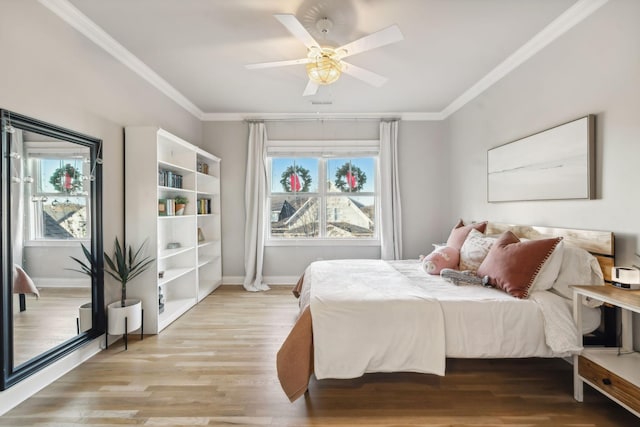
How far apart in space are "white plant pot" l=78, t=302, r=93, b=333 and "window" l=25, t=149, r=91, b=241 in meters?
0.57

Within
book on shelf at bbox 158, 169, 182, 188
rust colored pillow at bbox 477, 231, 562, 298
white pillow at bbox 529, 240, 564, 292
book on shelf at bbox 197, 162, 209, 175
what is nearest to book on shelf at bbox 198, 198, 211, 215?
book on shelf at bbox 197, 162, 209, 175

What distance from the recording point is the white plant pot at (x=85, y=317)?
2.38m

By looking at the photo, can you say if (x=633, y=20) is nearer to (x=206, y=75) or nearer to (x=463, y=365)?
(x=463, y=365)

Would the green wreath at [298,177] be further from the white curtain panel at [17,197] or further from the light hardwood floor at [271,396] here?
the white curtain panel at [17,197]

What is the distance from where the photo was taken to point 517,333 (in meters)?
1.90

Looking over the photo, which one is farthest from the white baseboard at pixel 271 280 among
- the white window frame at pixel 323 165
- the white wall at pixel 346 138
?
the white window frame at pixel 323 165

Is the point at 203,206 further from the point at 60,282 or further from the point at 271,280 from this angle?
the point at 60,282

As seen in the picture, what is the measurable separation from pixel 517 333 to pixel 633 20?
209cm

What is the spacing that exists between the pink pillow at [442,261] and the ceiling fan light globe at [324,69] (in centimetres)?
187

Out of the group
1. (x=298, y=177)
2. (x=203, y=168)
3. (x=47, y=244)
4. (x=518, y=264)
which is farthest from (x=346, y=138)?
(x=47, y=244)

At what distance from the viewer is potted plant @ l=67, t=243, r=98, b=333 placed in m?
2.38

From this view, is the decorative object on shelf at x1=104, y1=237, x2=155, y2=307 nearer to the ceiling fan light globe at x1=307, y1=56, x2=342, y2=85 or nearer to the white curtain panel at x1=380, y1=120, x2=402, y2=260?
the ceiling fan light globe at x1=307, y1=56, x2=342, y2=85

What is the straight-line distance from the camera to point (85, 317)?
2428mm

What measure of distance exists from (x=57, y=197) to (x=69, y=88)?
0.84 m
